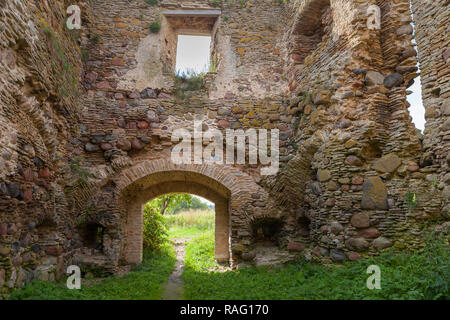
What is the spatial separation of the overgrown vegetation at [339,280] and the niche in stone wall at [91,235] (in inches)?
76.1

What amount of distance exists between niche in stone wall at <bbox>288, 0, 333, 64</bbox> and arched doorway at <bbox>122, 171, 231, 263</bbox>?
320 cm

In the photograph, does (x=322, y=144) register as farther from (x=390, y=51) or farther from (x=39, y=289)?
(x=39, y=289)

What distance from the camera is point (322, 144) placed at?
199 inches

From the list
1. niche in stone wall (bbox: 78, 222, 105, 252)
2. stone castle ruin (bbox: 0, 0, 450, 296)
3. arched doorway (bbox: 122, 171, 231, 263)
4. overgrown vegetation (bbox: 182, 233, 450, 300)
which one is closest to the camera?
overgrown vegetation (bbox: 182, 233, 450, 300)

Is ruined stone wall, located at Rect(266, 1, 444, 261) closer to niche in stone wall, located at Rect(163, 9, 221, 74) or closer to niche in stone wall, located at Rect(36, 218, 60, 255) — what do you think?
niche in stone wall, located at Rect(163, 9, 221, 74)

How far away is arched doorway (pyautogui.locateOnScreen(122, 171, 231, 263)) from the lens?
6.29 meters

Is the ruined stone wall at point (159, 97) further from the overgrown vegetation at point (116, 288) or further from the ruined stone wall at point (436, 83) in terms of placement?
the ruined stone wall at point (436, 83)

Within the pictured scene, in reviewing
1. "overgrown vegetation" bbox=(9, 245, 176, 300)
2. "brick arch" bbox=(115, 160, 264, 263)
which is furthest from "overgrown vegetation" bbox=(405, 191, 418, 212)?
"overgrown vegetation" bbox=(9, 245, 176, 300)

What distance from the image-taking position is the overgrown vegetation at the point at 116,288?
361 cm

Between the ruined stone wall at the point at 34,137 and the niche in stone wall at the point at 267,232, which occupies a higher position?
the ruined stone wall at the point at 34,137

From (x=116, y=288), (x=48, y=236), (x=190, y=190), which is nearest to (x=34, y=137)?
(x=48, y=236)

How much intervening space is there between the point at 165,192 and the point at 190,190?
581mm

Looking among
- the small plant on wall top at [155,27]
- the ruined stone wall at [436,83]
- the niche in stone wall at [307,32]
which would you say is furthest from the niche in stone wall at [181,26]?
the ruined stone wall at [436,83]
